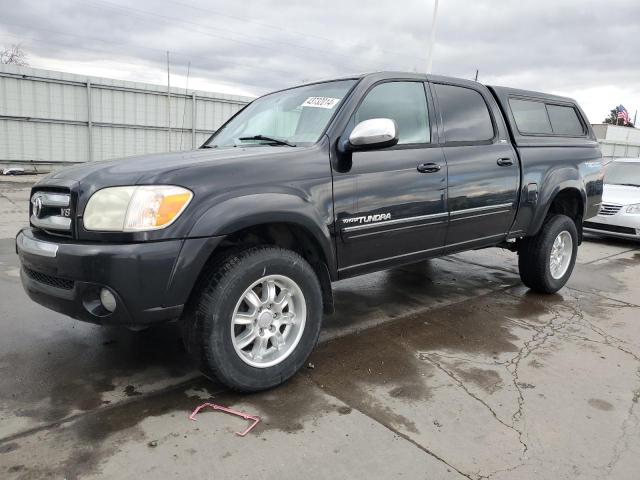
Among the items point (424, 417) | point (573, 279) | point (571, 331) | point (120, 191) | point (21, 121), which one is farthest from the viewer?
point (21, 121)

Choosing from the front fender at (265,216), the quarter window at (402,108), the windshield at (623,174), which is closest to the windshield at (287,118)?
the quarter window at (402,108)

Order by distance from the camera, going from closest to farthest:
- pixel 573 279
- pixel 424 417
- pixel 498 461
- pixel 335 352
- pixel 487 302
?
pixel 498 461 → pixel 424 417 → pixel 335 352 → pixel 487 302 → pixel 573 279

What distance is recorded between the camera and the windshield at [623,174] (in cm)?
932

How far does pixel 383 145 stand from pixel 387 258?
815 mm

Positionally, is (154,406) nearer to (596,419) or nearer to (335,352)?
(335,352)

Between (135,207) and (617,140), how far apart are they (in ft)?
127

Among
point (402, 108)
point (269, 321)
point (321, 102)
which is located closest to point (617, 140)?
point (402, 108)

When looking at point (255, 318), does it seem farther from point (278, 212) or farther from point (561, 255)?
point (561, 255)

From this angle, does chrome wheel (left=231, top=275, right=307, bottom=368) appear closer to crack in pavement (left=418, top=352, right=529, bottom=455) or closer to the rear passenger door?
crack in pavement (left=418, top=352, right=529, bottom=455)

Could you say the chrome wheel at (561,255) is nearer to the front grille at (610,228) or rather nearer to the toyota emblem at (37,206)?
the front grille at (610,228)

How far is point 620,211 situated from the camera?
27.9 ft

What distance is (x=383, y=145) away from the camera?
3145 mm

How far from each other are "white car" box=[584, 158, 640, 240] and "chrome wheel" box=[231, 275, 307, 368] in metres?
7.28

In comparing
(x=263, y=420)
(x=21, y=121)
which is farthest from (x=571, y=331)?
(x=21, y=121)
